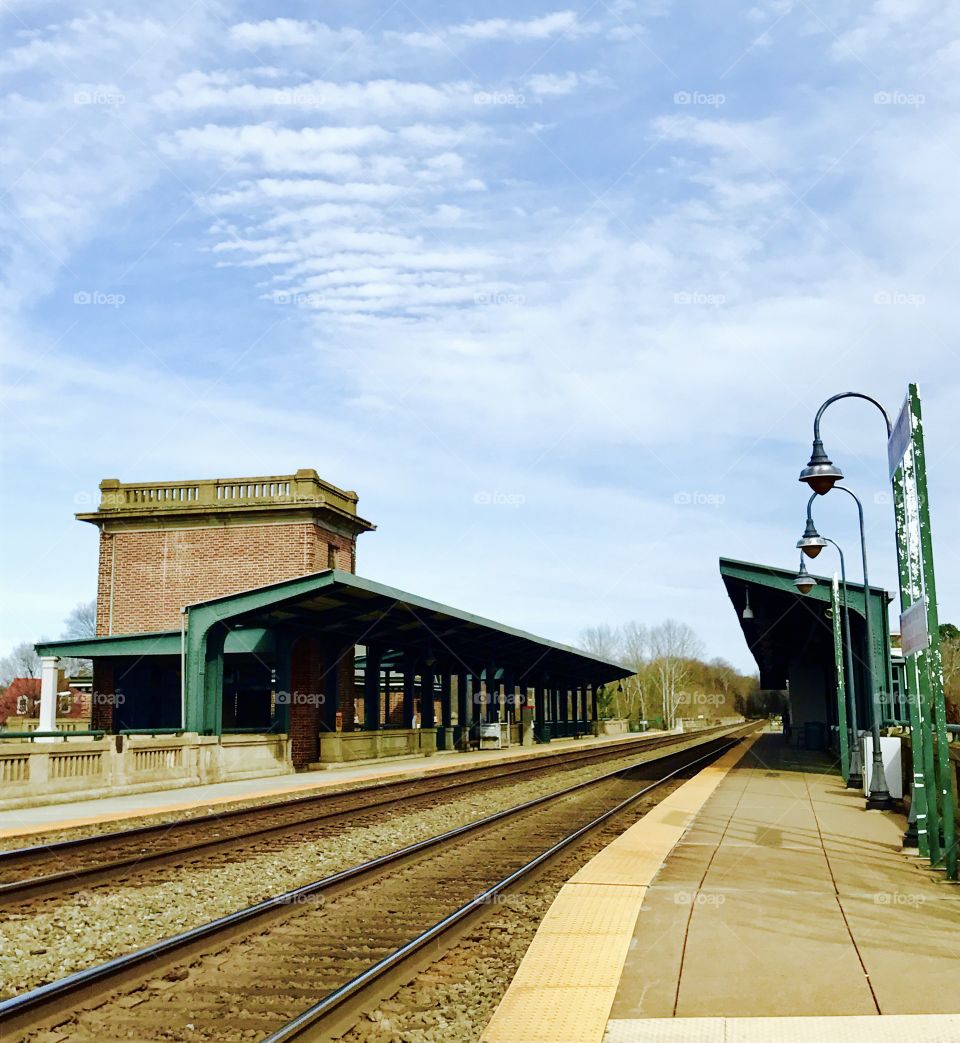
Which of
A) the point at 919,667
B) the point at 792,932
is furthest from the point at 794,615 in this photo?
the point at 792,932

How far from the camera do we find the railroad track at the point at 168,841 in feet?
33.4

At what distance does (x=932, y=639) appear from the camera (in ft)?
31.3

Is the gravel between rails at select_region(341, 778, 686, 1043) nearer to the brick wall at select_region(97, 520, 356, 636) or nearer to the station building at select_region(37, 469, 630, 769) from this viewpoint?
the station building at select_region(37, 469, 630, 769)

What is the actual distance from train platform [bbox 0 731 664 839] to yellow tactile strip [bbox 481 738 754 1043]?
8.08m

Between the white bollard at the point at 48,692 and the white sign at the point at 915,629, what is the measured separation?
76.1 ft

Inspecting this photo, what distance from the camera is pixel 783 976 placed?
6090 millimetres

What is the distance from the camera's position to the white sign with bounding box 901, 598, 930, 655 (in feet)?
31.8

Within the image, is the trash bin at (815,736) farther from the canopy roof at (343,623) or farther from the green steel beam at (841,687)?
the green steel beam at (841,687)

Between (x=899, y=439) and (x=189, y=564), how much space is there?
27948 millimetres

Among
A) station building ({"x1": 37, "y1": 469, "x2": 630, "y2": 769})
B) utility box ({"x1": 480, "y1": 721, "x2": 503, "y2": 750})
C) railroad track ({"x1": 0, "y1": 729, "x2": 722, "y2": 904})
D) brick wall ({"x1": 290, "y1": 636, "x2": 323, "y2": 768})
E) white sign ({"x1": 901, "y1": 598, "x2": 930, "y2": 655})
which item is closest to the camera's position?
white sign ({"x1": 901, "y1": 598, "x2": 930, "y2": 655})

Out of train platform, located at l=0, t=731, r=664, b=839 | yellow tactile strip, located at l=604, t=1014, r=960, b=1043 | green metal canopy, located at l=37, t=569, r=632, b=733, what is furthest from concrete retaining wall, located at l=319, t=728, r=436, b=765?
yellow tactile strip, located at l=604, t=1014, r=960, b=1043

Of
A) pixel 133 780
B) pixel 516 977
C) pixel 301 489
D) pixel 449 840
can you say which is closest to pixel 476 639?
pixel 301 489

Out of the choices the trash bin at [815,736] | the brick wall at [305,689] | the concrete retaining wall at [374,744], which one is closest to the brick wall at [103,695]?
the brick wall at [305,689]

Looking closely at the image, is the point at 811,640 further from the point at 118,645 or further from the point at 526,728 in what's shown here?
the point at 118,645
